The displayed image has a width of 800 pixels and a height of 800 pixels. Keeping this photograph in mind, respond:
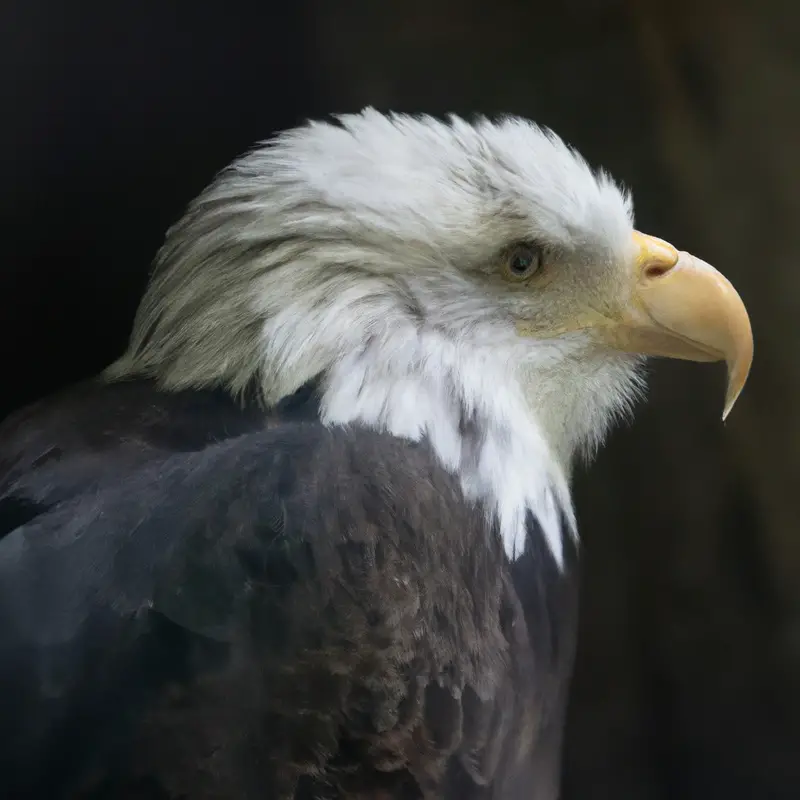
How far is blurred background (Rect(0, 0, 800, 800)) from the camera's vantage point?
1064mm

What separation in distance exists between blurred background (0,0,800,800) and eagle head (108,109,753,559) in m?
0.17

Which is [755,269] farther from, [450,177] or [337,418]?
[337,418]

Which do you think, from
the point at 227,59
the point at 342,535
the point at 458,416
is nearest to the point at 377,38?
the point at 227,59

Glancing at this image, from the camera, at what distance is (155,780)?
64cm

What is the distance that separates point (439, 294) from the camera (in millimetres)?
851

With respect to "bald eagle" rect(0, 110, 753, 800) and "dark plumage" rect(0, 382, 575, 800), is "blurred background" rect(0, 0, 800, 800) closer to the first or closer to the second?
"bald eagle" rect(0, 110, 753, 800)

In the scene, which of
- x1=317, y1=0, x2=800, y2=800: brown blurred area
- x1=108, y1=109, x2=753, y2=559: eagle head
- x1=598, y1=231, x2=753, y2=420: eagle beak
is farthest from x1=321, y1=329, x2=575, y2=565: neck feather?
x1=317, y1=0, x2=800, y2=800: brown blurred area

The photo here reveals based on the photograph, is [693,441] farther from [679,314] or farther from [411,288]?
[411,288]

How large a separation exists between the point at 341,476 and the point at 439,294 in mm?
221

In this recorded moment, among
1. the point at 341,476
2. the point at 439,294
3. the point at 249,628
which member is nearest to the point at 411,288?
the point at 439,294

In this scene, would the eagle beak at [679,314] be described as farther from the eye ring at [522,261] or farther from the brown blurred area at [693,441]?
the brown blurred area at [693,441]

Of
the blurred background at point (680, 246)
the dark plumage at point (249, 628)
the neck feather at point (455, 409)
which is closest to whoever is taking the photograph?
the dark plumage at point (249, 628)

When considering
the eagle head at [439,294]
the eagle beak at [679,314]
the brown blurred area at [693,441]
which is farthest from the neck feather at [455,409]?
the brown blurred area at [693,441]

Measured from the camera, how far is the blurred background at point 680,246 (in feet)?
3.49
